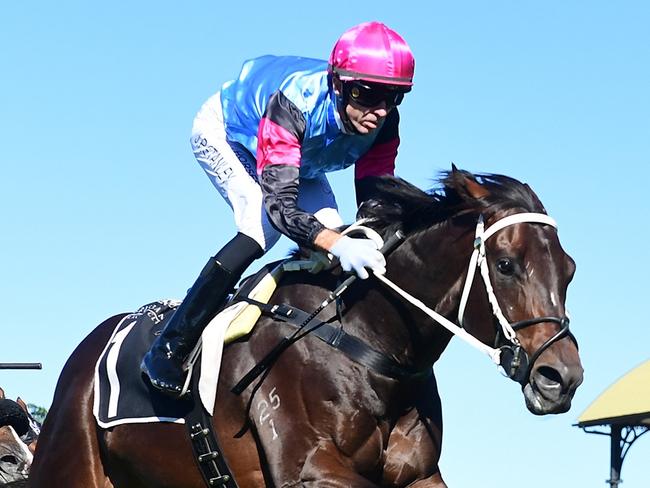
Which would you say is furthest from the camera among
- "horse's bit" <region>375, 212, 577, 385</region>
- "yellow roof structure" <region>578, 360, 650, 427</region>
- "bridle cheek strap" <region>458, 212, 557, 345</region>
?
"yellow roof structure" <region>578, 360, 650, 427</region>

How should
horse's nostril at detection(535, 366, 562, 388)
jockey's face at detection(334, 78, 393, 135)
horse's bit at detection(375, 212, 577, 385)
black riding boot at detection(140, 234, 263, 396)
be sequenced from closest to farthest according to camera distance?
horse's nostril at detection(535, 366, 562, 388) < horse's bit at detection(375, 212, 577, 385) < jockey's face at detection(334, 78, 393, 135) < black riding boot at detection(140, 234, 263, 396)

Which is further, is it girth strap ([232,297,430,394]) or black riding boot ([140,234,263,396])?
black riding boot ([140,234,263,396])

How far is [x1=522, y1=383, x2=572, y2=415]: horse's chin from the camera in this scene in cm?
641

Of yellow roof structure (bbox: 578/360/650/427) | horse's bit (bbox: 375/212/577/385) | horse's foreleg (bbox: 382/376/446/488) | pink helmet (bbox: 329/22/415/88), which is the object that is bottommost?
yellow roof structure (bbox: 578/360/650/427)

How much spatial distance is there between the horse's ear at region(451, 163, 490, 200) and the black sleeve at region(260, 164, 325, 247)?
2.28ft

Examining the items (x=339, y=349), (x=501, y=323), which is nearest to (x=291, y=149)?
(x=339, y=349)

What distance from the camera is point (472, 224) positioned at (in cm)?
701

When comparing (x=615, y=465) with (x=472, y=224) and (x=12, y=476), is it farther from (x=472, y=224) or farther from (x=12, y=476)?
(x=472, y=224)

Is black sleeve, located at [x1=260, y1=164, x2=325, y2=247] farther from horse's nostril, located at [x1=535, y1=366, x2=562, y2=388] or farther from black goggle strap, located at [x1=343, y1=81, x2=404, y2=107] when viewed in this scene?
horse's nostril, located at [x1=535, y1=366, x2=562, y2=388]

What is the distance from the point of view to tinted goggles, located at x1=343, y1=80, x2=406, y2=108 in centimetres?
728

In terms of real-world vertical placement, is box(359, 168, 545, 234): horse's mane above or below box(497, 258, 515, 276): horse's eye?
above

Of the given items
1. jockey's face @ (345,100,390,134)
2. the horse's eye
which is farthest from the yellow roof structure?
the horse's eye

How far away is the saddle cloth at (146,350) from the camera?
24.2 feet

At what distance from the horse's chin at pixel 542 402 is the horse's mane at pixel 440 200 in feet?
2.99
